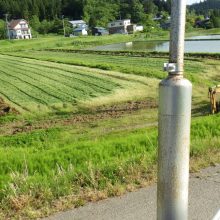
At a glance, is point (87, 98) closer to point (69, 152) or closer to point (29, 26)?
point (69, 152)

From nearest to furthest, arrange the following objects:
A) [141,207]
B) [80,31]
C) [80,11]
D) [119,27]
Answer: [141,207] < [80,31] < [119,27] < [80,11]

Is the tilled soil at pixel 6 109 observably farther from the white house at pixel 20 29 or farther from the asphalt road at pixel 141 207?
the white house at pixel 20 29

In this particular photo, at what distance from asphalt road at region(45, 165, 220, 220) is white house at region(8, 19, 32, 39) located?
117 m

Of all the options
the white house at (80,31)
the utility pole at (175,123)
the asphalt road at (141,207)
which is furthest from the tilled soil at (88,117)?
the white house at (80,31)

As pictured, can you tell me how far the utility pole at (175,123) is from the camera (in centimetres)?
243

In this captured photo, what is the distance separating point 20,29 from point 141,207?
119 m

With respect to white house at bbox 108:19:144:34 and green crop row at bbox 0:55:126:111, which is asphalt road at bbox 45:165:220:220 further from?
white house at bbox 108:19:144:34

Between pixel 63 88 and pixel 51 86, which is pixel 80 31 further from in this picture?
pixel 63 88

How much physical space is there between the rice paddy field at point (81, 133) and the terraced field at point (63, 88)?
45 millimetres

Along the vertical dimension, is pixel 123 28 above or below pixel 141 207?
below

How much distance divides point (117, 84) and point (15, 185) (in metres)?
18.2

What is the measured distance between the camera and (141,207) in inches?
188

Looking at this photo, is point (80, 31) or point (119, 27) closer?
point (80, 31)

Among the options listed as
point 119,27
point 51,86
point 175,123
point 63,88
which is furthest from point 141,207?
point 119,27
